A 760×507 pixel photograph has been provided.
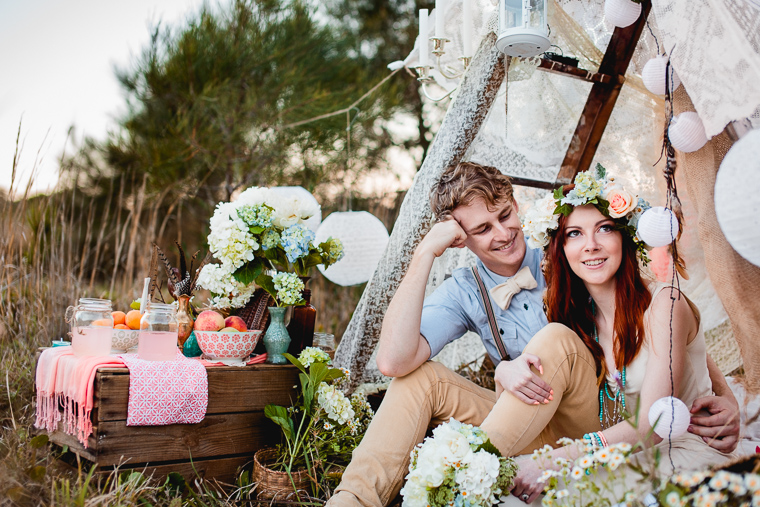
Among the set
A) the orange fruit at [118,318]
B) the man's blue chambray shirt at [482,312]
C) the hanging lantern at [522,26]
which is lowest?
the orange fruit at [118,318]

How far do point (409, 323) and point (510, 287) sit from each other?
485mm

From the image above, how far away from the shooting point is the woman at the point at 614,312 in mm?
1661

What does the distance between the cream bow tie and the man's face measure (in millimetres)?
68

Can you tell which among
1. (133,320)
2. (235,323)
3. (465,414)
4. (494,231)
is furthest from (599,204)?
(133,320)

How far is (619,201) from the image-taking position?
1784 mm

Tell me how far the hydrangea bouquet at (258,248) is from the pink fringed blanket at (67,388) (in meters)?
0.51

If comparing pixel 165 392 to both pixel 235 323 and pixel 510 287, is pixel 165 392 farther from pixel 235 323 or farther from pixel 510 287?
pixel 510 287

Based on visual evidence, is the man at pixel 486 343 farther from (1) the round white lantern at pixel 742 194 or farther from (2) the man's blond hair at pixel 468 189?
(1) the round white lantern at pixel 742 194

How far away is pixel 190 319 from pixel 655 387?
175cm

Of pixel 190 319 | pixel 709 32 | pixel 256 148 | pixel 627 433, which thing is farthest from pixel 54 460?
pixel 256 148

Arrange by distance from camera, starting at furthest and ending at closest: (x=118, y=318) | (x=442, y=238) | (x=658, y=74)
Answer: (x=118, y=318) → (x=442, y=238) → (x=658, y=74)

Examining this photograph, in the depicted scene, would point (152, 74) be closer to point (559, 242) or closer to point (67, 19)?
point (67, 19)

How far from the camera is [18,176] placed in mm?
2932

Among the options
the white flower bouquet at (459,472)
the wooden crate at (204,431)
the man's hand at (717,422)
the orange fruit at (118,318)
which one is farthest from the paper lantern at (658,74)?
the orange fruit at (118,318)
